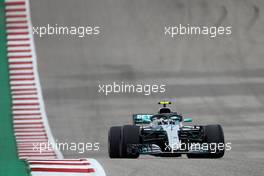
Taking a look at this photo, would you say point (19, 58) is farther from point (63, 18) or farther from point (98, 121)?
point (98, 121)

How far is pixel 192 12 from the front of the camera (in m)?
13.7

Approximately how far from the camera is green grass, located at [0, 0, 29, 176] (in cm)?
679

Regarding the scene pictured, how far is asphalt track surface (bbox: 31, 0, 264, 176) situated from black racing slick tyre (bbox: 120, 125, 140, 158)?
Answer: 1282mm

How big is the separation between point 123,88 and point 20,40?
231 cm

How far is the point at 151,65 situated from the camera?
12.8 metres

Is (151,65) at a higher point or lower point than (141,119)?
higher

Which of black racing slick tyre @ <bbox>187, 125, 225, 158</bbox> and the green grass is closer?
the green grass

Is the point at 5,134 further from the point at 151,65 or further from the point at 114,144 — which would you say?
the point at 151,65

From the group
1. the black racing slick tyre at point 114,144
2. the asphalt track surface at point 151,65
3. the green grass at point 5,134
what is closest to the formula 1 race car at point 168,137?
the black racing slick tyre at point 114,144

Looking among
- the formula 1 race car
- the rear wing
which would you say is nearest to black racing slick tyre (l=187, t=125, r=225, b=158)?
the formula 1 race car

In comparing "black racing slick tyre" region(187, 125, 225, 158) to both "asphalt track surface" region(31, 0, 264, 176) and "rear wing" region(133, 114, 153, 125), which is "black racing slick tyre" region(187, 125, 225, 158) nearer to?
"rear wing" region(133, 114, 153, 125)

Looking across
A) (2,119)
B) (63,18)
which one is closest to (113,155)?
(2,119)

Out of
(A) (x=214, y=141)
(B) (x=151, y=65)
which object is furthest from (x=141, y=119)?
(B) (x=151, y=65)

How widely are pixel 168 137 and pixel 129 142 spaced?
1.94 ft
